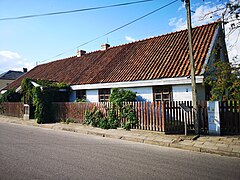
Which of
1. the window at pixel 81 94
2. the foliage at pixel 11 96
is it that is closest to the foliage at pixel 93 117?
the window at pixel 81 94

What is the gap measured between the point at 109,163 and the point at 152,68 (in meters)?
8.85

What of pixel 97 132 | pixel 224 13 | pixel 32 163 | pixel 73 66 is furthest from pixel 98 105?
pixel 73 66

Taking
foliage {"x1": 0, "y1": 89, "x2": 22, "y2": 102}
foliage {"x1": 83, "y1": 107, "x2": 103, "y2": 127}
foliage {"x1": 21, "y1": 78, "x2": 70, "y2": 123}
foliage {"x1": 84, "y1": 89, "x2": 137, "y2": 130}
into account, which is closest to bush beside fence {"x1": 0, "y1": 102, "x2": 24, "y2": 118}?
foliage {"x1": 0, "y1": 89, "x2": 22, "y2": 102}

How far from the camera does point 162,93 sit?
11984 millimetres

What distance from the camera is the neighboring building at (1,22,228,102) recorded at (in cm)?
1117

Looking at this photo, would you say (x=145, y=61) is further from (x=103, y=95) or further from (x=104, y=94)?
(x=103, y=95)

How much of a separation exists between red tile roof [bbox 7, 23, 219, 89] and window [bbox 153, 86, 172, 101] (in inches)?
31.0

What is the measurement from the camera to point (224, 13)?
6.73 m

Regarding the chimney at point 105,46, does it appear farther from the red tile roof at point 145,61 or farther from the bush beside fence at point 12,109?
the bush beside fence at point 12,109

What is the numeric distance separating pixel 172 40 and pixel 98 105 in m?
8.01

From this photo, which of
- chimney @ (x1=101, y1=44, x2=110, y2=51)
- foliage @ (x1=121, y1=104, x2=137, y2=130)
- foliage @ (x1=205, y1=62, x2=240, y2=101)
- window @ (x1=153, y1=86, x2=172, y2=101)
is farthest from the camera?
chimney @ (x1=101, y1=44, x2=110, y2=51)

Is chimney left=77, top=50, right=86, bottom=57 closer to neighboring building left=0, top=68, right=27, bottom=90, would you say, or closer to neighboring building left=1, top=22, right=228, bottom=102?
neighboring building left=1, top=22, right=228, bottom=102

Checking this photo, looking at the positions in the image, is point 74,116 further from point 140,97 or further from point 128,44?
point 128,44

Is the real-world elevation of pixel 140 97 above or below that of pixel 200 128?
above
